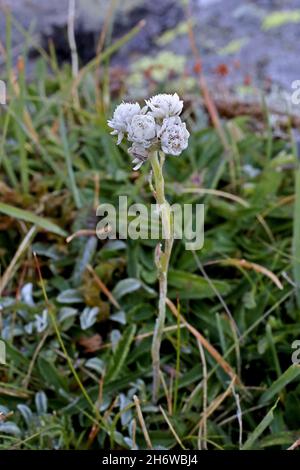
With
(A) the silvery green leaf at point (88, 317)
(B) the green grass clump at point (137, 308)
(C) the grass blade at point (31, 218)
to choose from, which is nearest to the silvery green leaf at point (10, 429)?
(B) the green grass clump at point (137, 308)

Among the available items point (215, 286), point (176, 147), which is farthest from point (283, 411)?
point (176, 147)

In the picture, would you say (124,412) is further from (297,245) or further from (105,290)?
(297,245)

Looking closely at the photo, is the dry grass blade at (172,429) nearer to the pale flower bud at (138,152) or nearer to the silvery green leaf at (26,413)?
the silvery green leaf at (26,413)

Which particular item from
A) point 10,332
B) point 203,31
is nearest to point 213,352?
point 10,332

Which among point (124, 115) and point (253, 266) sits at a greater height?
point (124, 115)

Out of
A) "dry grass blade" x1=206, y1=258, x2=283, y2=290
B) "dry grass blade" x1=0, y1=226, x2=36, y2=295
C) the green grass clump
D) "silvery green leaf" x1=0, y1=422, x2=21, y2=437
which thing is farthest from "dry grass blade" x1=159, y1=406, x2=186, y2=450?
"dry grass blade" x1=0, y1=226, x2=36, y2=295
